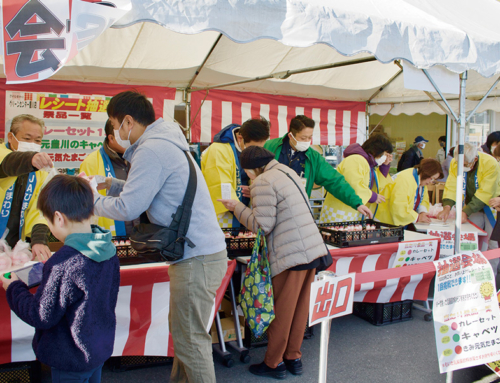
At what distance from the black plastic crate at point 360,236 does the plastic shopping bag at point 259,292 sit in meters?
0.89

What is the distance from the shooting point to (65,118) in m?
5.21

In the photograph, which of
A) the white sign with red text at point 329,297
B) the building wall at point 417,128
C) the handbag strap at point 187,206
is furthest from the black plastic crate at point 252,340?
the building wall at point 417,128

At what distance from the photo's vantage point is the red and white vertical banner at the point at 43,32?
1723 millimetres

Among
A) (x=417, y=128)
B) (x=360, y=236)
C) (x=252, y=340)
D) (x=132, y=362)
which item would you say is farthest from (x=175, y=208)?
(x=417, y=128)

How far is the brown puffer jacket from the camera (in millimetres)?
2727

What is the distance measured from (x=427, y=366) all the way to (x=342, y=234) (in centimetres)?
117

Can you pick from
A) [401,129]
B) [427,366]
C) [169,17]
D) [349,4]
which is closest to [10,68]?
[169,17]

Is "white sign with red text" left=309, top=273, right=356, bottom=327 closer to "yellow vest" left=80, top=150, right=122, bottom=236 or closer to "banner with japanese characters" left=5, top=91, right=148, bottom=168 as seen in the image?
"yellow vest" left=80, top=150, right=122, bottom=236

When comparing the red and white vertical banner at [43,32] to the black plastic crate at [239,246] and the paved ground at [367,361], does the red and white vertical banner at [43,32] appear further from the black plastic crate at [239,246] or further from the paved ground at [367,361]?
the paved ground at [367,361]

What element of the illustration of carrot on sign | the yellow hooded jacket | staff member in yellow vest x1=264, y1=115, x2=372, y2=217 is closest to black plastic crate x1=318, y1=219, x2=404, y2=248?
staff member in yellow vest x1=264, y1=115, x2=372, y2=217

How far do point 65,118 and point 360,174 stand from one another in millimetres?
3701

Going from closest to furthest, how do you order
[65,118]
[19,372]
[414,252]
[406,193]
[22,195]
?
[19,372] < [22,195] < [414,252] < [406,193] < [65,118]

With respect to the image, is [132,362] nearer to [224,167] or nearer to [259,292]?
[259,292]

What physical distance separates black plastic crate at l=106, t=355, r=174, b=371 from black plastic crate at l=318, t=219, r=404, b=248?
5.46 feet
